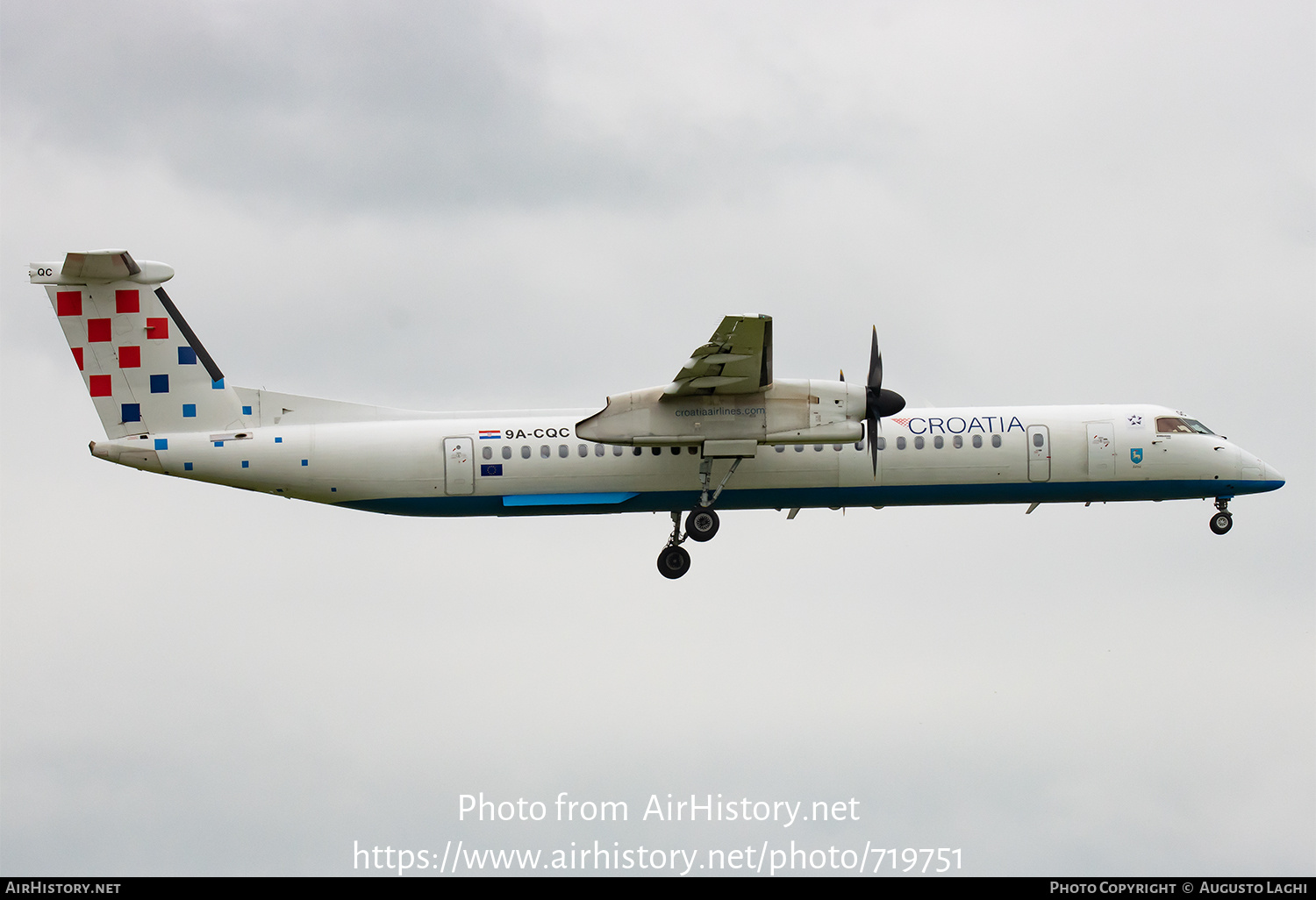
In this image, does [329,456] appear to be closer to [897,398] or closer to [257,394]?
[257,394]

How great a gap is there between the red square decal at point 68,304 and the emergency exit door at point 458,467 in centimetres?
814

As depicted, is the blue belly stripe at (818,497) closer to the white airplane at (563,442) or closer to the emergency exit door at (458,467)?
the white airplane at (563,442)

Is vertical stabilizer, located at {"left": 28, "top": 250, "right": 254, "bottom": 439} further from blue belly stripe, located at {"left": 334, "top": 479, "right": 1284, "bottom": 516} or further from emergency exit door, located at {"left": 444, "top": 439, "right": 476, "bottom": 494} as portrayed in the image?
emergency exit door, located at {"left": 444, "top": 439, "right": 476, "bottom": 494}

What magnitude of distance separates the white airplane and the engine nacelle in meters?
0.03

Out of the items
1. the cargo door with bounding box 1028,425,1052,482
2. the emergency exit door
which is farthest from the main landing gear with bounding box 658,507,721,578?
the cargo door with bounding box 1028,425,1052,482

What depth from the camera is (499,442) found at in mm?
30016

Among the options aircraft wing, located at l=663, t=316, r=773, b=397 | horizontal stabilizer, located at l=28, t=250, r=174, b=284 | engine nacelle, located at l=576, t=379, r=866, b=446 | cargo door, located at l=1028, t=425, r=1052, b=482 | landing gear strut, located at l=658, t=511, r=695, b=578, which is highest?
horizontal stabilizer, located at l=28, t=250, r=174, b=284

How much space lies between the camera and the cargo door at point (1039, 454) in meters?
31.0

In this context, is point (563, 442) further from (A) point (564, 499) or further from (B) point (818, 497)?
(B) point (818, 497)

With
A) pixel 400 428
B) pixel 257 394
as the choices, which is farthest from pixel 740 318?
pixel 257 394

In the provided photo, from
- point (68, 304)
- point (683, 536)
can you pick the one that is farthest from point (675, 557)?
point (68, 304)

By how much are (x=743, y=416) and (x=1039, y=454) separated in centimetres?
699

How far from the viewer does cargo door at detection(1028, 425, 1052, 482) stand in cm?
3100

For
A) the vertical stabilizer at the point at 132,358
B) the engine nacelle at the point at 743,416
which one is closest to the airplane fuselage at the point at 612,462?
the vertical stabilizer at the point at 132,358
